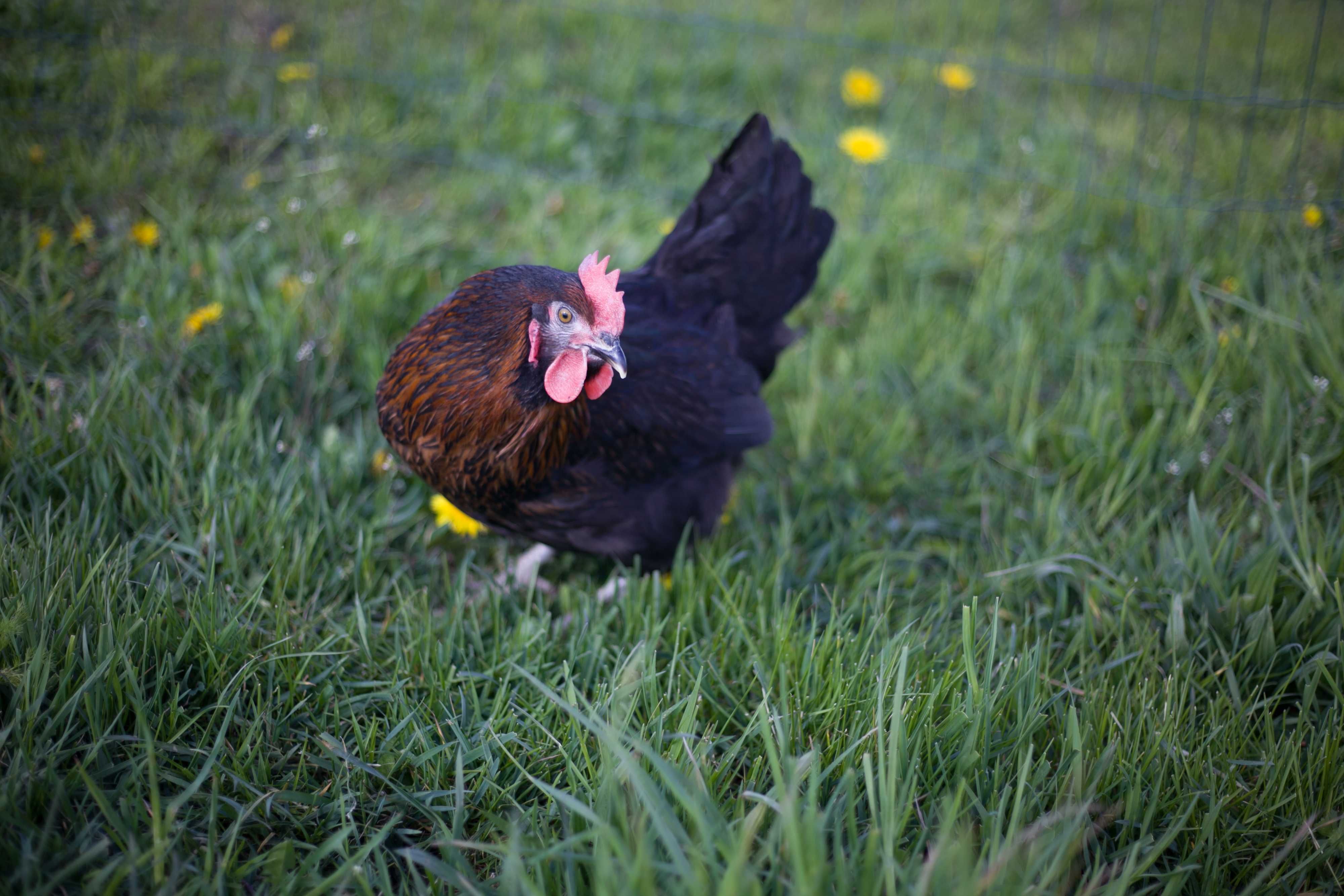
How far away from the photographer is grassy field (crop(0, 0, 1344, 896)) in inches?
59.9

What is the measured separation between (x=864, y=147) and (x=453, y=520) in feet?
9.07

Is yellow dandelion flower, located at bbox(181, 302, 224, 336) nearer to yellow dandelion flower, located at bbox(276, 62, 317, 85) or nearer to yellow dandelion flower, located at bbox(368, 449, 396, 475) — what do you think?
yellow dandelion flower, located at bbox(368, 449, 396, 475)

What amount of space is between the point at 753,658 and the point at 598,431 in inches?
28.3

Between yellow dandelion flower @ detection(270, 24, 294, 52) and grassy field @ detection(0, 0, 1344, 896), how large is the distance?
10 cm

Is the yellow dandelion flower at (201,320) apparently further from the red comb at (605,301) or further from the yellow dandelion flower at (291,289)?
the red comb at (605,301)

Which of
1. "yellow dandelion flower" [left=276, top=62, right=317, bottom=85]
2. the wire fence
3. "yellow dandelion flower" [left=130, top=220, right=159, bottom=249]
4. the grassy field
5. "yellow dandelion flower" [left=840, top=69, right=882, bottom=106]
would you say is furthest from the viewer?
"yellow dandelion flower" [left=840, top=69, right=882, bottom=106]

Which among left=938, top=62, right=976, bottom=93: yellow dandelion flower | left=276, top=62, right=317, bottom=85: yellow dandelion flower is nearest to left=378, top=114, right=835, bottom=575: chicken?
left=276, top=62, right=317, bottom=85: yellow dandelion flower

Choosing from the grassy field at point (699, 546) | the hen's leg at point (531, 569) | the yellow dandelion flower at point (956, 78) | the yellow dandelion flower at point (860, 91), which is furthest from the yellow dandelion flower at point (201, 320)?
the yellow dandelion flower at point (956, 78)

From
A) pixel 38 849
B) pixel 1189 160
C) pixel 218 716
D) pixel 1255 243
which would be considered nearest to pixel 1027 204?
pixel 1189 160

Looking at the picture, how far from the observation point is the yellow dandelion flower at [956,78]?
473 cm

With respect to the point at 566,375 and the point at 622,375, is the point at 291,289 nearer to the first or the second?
the point at 566,375

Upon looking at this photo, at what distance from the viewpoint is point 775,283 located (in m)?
2.70

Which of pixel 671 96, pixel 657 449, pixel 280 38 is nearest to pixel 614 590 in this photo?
pixel 657 449

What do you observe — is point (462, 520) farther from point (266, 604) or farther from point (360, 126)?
point (360, 126)
